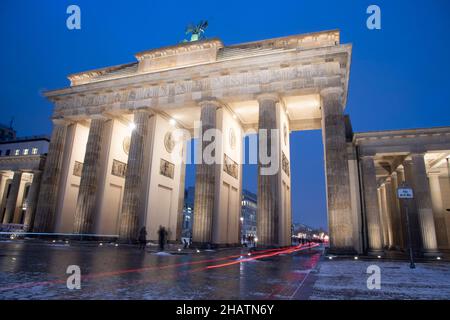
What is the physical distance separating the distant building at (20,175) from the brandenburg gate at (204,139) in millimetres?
5142

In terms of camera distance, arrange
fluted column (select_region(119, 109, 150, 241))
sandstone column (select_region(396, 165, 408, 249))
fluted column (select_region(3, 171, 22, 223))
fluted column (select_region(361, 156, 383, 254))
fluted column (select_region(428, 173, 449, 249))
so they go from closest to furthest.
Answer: fluted column (select_region(361, 156, 383, 254)) → fluted column (select_region(119, 109, 150, 241)) → sandstone column (select_region(396, 165, 408, 249)) → fluted column (select_region(428, 173, 449, 249)) → fluted column (select_region(3, 171, 22, 223))

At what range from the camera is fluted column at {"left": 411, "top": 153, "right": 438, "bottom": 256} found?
2025 cm

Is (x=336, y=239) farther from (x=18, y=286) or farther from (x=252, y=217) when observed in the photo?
(x=252, y=217)

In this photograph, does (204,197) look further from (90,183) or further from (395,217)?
(395,217)

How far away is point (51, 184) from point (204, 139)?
1554 centimetres

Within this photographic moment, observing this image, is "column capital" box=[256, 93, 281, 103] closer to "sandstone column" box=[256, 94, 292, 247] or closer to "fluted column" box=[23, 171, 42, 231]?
"sandstone column" box=[256, 94, 292, 247]

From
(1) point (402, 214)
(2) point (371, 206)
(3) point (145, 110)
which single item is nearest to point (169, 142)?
(3) point (145, 110)

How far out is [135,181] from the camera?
77.0 ft

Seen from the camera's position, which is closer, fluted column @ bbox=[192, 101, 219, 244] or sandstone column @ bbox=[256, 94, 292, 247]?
sandstone column @ bbox=[256, 94, 292, 247]

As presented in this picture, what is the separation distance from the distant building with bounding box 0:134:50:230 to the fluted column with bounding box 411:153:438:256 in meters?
32.9

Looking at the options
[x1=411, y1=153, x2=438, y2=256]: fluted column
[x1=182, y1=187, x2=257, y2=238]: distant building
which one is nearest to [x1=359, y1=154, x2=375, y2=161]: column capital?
[x1=411, y1=153, x2=438, y2=256]: fluted column

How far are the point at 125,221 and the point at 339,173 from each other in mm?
16088
